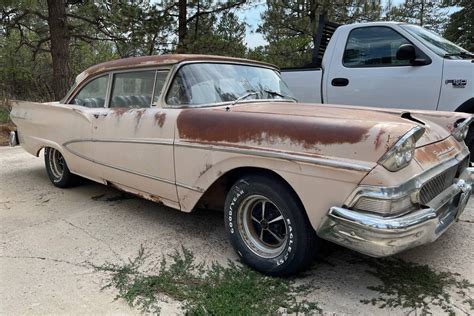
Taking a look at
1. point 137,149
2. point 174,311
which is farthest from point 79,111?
point 174,311

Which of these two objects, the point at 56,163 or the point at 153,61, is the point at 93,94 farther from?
the point at 56,163

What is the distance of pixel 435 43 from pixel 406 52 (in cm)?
63

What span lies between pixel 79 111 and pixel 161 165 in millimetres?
1552

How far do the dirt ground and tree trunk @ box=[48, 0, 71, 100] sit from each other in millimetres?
6755

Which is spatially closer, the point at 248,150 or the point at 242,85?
the point at 248,150

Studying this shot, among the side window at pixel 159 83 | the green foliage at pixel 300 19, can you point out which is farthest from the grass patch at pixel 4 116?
the side window at pixel 159 83

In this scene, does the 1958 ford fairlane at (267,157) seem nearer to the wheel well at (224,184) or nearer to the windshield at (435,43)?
the wheel well at (224,184)

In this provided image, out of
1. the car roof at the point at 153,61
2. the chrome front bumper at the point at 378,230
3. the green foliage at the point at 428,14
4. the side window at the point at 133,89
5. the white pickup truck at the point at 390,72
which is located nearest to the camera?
the chrome front bumper at the point at 378,230

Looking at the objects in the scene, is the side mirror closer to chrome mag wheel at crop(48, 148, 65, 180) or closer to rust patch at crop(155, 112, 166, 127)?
rust patch at crop(155, 112, 166, 127)

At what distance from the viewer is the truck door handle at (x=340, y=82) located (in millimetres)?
5738

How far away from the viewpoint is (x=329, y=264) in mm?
3176

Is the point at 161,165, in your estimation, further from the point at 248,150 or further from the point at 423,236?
the point at 423,236

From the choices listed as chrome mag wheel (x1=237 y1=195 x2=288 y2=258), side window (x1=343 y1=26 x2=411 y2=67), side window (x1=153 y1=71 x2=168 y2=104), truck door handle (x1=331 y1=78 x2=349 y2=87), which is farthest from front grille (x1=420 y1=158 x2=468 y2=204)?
truck door handle (x1=331 y1=78 x2=349 y2=87)

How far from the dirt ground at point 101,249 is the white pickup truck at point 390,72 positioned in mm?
1498
